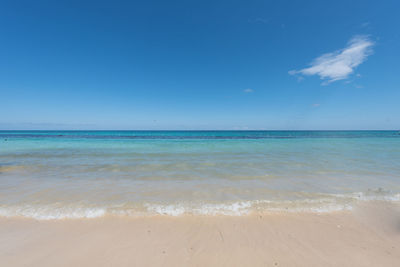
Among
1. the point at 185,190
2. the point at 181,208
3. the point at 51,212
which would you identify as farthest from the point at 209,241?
the point at 51,212

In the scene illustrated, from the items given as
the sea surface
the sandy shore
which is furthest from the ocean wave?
the sandy shore

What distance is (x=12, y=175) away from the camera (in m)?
6.40

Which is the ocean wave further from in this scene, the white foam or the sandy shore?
the sandy shore

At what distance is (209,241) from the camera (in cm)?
269

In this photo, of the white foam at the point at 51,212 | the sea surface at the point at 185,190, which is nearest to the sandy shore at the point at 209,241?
the white foam at the point at 51,212

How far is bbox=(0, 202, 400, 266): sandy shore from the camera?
7.55 feet

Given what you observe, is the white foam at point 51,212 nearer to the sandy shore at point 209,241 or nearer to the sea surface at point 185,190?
the sea surface at point 185,190

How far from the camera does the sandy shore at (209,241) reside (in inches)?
90.6

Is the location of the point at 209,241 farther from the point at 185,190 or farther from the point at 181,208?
the point at 185,190

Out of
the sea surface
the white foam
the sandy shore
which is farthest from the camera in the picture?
the sea surface

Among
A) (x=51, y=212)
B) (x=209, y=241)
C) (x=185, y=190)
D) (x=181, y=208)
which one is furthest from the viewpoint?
(x=185, y=190)

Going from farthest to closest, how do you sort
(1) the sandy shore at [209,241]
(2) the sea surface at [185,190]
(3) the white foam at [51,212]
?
(2) the sea surface at [185,190], (3) the white foam at [51,212], (1) the sandy shore at [209,241]

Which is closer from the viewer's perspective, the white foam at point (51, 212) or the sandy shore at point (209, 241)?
the sandy shore at point (209, 241)

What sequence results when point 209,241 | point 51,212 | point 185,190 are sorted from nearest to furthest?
point 209,241, point 51,212, point 185,190
